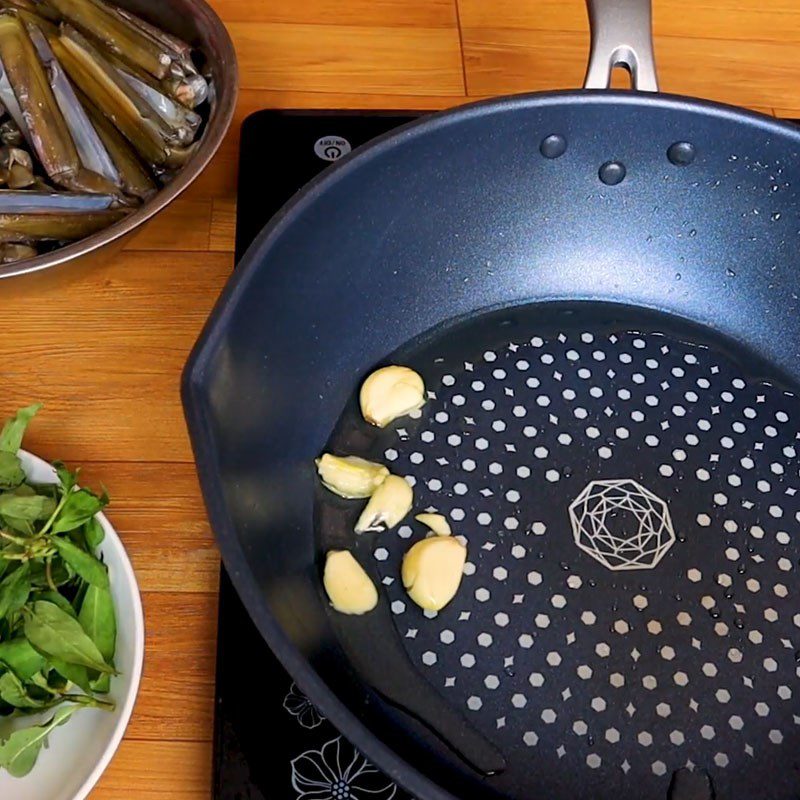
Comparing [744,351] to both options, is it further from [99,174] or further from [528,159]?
[99,174]

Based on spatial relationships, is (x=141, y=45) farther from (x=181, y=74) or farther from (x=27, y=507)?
(x=27, y=507)

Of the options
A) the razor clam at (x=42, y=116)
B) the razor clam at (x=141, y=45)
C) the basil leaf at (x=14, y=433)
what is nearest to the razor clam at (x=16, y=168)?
the razor clam at (x=42, y=116)

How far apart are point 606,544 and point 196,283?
0.34 m

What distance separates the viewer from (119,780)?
19.0 inches

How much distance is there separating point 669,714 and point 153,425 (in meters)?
0.36

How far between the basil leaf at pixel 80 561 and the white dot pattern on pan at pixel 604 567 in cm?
16

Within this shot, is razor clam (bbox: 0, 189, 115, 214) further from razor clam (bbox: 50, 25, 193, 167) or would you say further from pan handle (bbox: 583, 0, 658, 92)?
pan handle (bbox: 583, 0, 658, 92)

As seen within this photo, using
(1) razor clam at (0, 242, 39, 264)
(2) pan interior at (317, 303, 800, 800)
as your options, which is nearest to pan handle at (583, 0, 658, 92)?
(2) pan interior at (317, 303, 800, 800)

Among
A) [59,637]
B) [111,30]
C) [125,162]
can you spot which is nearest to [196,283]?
[125,162]

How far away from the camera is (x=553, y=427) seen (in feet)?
1.98

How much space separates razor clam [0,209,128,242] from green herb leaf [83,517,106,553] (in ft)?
0.77

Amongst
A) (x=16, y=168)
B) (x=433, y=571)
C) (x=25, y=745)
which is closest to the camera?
(x=25, y=745)

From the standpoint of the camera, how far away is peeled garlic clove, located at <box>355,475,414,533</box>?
0.55 metres

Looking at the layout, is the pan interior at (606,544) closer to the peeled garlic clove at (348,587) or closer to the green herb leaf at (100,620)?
the peeled garlic clove at (348,587)
